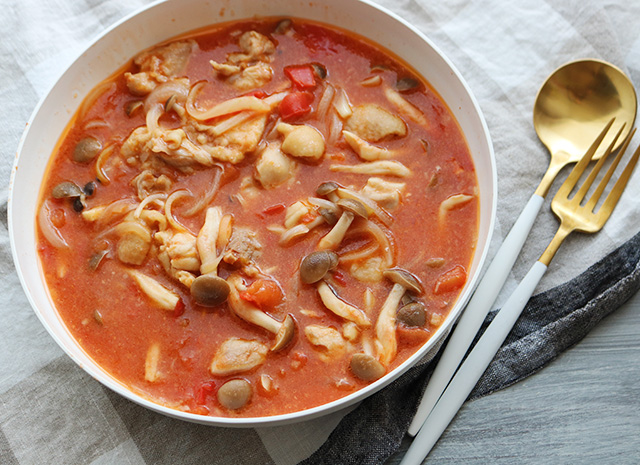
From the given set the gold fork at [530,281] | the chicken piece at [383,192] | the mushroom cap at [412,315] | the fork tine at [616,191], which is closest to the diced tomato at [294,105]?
the chicken piece at [383,192]

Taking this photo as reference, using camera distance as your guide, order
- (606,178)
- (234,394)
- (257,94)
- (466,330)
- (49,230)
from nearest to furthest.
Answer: (234,394), (49,230), (466,330), (257,94), (606,178)

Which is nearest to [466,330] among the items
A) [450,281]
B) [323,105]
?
[450,281]

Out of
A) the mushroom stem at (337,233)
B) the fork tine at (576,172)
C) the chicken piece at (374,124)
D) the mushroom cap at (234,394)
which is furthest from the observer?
the fork tine at (576,172)

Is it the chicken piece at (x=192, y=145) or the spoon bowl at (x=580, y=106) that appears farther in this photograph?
the spoon bowl at (x=580, y=106)

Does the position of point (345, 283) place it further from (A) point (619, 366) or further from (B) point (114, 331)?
(A) point (619, 366)

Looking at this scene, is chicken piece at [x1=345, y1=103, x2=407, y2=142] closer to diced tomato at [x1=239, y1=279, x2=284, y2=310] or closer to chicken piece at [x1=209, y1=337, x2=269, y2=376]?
diced tomato at [x1=239, y1=279, x2=284, y2=310]

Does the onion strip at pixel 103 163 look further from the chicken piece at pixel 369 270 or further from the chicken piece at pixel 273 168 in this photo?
the chicken piece at pixel 369 270

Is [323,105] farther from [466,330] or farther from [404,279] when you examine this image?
[466,330]
